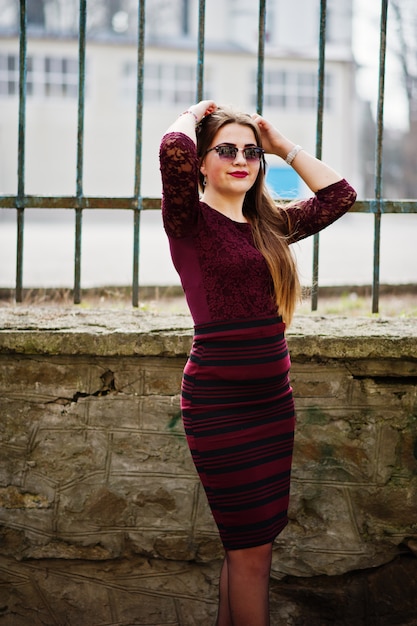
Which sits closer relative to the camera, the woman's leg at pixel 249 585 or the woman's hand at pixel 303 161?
the woman's leg at pixel 249 585

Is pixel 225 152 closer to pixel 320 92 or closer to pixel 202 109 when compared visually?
pixel 202 109

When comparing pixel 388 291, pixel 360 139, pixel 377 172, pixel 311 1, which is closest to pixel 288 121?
pixel 311 1

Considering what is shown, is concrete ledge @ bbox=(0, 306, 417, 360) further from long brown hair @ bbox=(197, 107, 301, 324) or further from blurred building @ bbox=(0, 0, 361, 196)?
blurred building @ bbox=(0, 0, 361, 196)

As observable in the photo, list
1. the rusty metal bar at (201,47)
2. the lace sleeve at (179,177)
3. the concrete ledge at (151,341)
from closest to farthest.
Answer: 1. the lace sleeve at (179,177)
2. the concrete ledge at (151,341)
3. the rusty metal bar at (201,47)

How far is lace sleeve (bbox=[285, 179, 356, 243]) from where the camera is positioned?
2.74 meters

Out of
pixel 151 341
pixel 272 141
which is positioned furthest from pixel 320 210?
pixel 151 341

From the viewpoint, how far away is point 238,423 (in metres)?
2.35

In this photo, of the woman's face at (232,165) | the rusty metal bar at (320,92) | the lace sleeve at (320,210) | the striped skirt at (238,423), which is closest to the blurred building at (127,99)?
the rusty metal bar at (320,92)

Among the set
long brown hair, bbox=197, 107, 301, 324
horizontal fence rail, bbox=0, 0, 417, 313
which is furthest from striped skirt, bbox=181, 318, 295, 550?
horizontal fence rail, bbox=0, 0, 417, 313

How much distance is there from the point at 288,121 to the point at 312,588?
2886 cm

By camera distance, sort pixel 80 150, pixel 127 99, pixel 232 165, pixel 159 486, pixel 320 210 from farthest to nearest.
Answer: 1. pixel 127 99
2. pixel 80 150
3. pixel 159 486
4. pixel 320 210
5. pixel 232 165

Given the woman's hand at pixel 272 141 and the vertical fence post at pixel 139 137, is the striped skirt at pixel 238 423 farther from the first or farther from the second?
the vertical fence post at pixel 139 137

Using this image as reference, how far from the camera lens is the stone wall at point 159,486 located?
2.99 metres

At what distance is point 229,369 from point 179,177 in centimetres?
60
